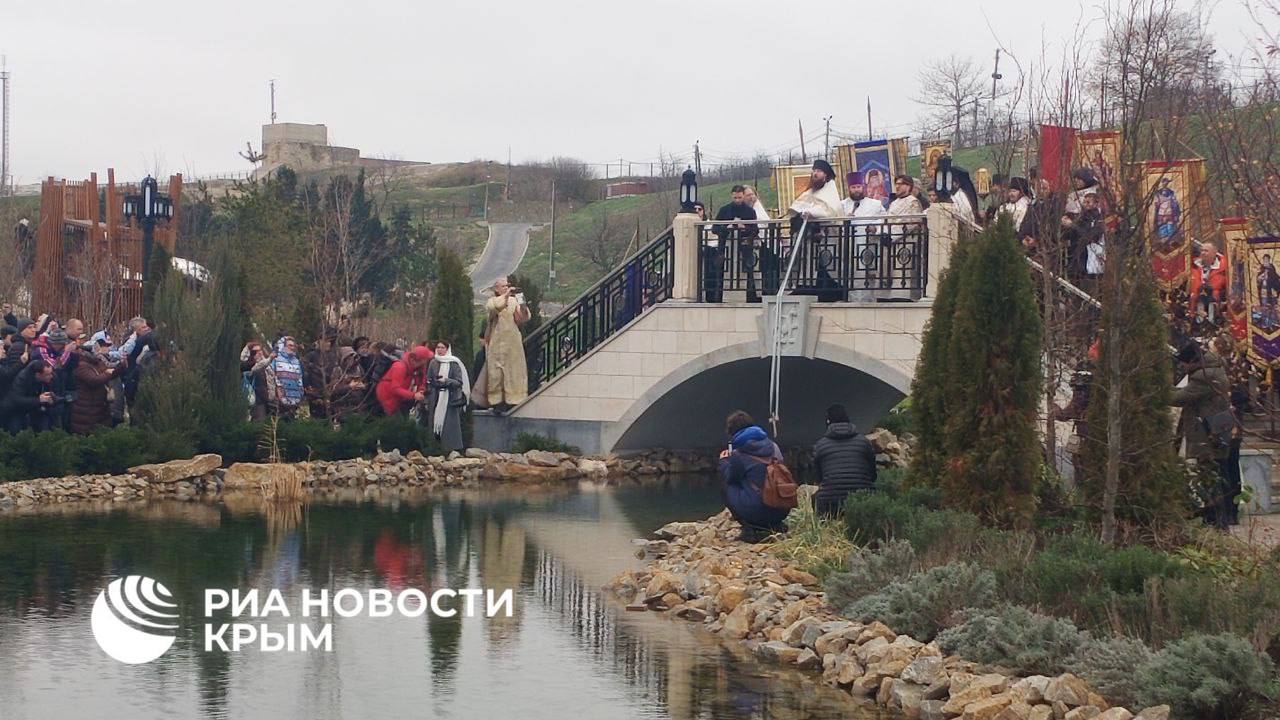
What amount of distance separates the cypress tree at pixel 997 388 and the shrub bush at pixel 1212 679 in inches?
172

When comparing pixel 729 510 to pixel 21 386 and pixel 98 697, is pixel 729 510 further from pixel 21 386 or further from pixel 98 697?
pixel 21 386

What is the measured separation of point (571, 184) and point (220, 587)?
258ft

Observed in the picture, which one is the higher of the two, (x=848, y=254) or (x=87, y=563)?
(x=848, y=254)

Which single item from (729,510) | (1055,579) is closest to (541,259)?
(729,510)

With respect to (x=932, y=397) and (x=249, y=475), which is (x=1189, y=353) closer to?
(x=932, y=397)

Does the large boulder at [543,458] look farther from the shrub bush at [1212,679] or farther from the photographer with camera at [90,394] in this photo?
the shrub bush at [1212,679]

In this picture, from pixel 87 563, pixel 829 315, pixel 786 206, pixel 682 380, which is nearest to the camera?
pixel 87 563

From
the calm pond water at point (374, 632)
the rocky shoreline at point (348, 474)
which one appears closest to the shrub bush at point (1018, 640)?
the calm pond water at point (374, 632)

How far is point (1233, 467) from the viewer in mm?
15031

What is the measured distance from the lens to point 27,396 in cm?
1964

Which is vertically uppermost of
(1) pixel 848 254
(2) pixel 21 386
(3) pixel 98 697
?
(1) pixel 848 254

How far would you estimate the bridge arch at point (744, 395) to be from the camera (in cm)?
2252

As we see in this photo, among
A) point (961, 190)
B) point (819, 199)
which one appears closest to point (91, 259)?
point (819, 199)

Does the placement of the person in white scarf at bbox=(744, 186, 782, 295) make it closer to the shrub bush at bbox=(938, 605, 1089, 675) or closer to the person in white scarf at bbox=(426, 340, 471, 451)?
the person in white scarf at bbox=(426, 340, 471, 451)
